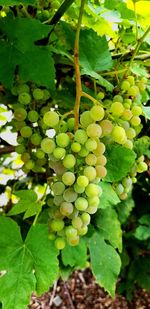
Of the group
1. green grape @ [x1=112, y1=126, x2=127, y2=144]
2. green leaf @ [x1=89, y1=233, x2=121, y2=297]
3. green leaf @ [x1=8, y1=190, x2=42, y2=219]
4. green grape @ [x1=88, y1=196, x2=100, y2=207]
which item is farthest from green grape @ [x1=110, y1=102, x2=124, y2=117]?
green leaf @ [x1=89, y1=233, x2=121, y2=297]

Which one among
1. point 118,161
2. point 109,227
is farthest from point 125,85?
point 109,227

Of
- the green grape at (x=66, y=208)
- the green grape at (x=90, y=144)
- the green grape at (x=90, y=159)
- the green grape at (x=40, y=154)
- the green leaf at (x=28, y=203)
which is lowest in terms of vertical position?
the green leaf at (x=28, y=203)

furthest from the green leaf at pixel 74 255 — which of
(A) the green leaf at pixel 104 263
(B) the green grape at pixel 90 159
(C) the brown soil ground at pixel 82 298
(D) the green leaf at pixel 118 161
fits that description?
(C) the brown soil ground at pixel 82 298

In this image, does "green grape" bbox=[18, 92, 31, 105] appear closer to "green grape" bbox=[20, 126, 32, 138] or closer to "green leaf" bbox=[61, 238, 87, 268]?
"green grape" bbox=[20, 126, 32, 138]

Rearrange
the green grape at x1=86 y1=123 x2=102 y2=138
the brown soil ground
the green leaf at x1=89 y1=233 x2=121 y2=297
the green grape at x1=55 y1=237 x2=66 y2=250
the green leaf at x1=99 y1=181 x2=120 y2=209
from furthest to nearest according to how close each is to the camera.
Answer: the brown soil ground, the green leaf at x1=89 y1=233 x2=121 y2=297, the green leaf at x1=99 y1=181 x2=120 y2=209, the green grape at x1=55 y1=237 x2=66 y2=250, the green grape at x1=86 y1=123 x2=102 y2=138

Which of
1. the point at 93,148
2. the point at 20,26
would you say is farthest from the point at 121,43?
the point at 93,148

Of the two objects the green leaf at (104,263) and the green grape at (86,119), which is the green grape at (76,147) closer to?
the green grape at (86,119)
